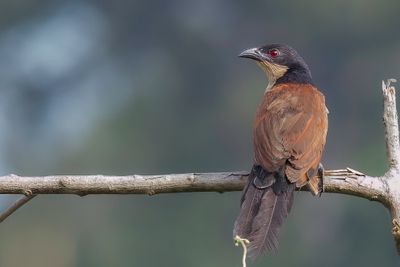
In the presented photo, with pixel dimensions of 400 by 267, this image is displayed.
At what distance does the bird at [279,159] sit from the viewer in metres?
4.88

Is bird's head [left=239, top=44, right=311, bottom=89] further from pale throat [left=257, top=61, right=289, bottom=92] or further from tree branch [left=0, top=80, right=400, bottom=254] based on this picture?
tree branch [left=0, top=80, right=400, bottom=254]

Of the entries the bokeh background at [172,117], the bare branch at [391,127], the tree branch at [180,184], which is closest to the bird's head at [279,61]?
the bare branch at [391,127]

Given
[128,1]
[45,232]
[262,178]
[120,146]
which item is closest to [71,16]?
[128,1]

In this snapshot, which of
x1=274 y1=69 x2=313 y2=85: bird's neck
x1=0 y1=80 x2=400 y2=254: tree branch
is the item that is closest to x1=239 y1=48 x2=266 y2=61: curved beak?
x1=274 y1=69 x2=313 y2=85: bird's neck

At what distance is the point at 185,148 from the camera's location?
27.0m

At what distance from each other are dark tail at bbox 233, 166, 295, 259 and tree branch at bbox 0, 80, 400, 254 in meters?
0.08

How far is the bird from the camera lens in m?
4.88

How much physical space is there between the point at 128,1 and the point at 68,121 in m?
6.01

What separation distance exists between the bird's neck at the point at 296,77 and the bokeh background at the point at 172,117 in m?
13.0

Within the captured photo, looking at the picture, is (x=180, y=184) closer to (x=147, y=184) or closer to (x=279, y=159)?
(x=147, y=184)

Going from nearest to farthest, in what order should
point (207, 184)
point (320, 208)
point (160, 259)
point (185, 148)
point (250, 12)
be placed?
point (207, 184) → point (160, 259) → point (320, 208) → point (185, 148) → point (250, 12)

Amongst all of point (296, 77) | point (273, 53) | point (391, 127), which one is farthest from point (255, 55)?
point (391, 127)

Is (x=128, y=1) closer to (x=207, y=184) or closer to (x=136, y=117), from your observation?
(x=136, y=117)

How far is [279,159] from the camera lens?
5.31 meters
